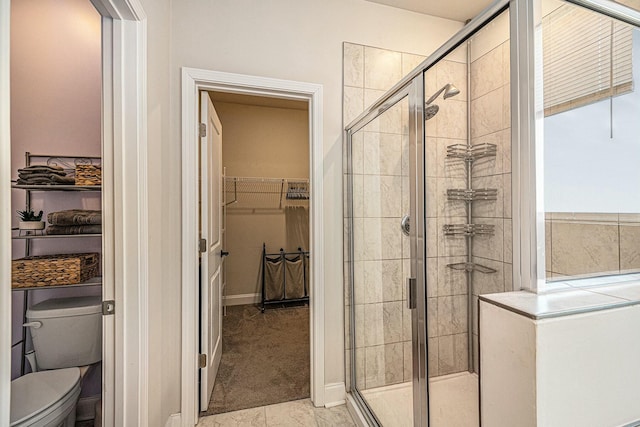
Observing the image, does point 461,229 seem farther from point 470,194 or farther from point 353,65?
point 353,65

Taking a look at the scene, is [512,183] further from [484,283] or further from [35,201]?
[35,201]

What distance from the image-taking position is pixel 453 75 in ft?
4.07

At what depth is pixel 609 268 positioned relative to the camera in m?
0.91

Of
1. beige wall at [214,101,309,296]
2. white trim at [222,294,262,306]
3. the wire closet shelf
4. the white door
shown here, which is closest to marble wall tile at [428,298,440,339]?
the white door

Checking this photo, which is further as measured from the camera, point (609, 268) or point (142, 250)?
point (142, 250)

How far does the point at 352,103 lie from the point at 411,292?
4.40 feet

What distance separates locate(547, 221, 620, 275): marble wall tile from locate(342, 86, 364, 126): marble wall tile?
1.42 m

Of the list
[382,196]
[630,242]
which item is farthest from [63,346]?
[630,242]

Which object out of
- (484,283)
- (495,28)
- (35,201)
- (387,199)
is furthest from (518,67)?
(35,201)

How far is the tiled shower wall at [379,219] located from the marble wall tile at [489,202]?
302 millimetres

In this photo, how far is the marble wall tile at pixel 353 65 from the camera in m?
1.97

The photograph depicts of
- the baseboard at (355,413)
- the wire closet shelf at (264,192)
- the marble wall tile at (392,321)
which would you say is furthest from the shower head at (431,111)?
the wire closet shelf at (264,192)

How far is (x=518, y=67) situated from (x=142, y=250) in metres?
1.54

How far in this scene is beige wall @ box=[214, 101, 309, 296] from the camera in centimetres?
390
